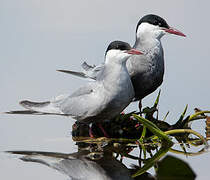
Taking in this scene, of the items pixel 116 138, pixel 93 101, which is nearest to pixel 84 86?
pixel 93 101

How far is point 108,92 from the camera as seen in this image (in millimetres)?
4820

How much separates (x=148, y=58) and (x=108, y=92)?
2.71 feet

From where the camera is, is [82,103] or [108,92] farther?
[82,103]

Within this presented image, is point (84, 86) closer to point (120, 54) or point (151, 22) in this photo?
point (120, 54)

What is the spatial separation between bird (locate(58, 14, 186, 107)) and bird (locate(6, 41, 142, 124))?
17.7 inches

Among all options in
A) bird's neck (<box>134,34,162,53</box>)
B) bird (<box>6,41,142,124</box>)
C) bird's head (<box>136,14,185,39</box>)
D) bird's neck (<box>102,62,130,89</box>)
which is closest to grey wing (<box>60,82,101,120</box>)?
bird (<box>6,41,142,124</box>)

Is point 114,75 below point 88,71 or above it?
above

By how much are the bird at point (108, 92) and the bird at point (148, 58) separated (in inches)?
17.7

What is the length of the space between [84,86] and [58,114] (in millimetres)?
390

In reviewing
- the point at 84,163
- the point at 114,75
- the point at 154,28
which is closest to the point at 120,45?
the point at 114,75

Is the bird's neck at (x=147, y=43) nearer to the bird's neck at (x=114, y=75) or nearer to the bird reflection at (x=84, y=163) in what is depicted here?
the bird's neck at (x=114, y=75)

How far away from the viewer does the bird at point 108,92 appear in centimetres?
481

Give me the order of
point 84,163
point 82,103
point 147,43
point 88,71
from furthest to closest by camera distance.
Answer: point 88,71, point 147,43, point 82,103, point 84,163

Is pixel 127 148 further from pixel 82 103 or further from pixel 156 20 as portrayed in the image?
pixel 156 20
